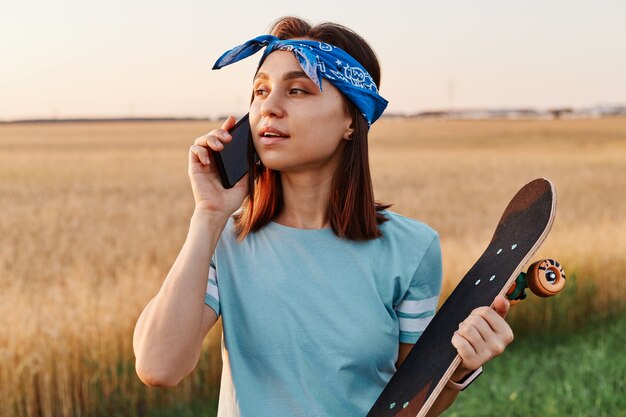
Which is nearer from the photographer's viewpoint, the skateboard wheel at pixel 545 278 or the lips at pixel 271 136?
the skateboard wheel at pixel 545 278

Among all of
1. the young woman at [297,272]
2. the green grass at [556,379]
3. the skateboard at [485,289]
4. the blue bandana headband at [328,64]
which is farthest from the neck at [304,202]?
the green grass at [556,379]

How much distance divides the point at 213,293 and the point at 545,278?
2.41 ft

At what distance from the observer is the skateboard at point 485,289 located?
5.28 ft

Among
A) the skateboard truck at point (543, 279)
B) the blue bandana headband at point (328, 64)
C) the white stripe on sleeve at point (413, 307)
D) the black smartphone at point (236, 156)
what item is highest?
the blue bandana headband at point (328, 64)

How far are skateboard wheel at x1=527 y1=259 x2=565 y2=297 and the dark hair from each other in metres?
0.40

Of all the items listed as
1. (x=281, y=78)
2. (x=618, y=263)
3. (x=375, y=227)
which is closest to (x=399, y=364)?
(x=375, y=227)

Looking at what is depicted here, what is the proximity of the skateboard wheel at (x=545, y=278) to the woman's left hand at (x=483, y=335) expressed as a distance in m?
→ 0.08

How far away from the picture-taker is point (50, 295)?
568cm

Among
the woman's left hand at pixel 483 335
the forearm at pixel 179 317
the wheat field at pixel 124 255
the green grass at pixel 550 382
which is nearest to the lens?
the woman's left hand at pixel 483 335

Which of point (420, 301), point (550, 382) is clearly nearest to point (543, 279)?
point (420, 301)

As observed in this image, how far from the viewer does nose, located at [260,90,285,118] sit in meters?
1.81

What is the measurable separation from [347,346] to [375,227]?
287mm

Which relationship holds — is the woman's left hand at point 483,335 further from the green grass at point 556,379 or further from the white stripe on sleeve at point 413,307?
the green grass at point 556,379

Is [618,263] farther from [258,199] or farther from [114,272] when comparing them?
[258,199]
